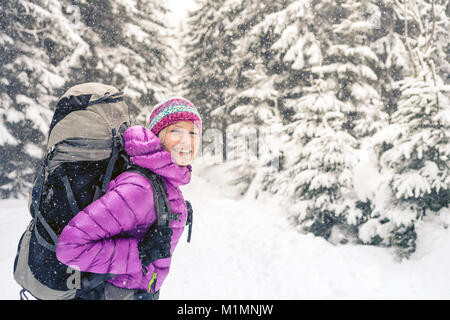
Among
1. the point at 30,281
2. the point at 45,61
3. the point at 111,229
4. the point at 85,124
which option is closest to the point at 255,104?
the point at 45,61

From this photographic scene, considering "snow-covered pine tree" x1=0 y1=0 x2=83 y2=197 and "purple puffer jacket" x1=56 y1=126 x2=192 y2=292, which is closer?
"purple puffer jacket" x1=56 y1=126 x2=192 y2=292

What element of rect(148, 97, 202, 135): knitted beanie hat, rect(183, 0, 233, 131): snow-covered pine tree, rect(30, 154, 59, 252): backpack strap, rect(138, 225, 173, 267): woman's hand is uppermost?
rect(183, 0, 233, 131): snow-covered pine tree

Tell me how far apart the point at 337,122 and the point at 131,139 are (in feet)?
21.7

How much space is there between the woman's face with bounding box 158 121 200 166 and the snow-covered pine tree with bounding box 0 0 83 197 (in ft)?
31.8

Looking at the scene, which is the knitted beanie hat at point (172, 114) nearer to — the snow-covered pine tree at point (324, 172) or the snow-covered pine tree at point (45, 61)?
the snow-covered pine tree at point (324, 172)

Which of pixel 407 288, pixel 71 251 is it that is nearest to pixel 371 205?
pixel 407 288

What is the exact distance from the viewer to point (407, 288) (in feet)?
15.4

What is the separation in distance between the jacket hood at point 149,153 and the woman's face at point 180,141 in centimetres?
5

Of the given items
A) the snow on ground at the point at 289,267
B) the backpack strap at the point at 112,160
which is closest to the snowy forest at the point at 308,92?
the snow on ground at the point at 289,267

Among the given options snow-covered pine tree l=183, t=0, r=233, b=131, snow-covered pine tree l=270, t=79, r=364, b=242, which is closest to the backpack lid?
snow-covered pine tree l=270, t=79, r=364, b=242

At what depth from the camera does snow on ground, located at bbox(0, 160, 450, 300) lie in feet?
15.7

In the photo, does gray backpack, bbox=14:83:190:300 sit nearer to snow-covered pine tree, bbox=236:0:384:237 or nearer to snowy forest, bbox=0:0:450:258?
snowy forest, bbox=0:0:450:258

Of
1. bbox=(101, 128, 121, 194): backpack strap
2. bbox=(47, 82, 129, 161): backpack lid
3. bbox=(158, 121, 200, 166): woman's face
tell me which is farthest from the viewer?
bbox=(158, 121, 200, 166): woman's face

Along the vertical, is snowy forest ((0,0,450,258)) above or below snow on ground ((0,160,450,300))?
above
